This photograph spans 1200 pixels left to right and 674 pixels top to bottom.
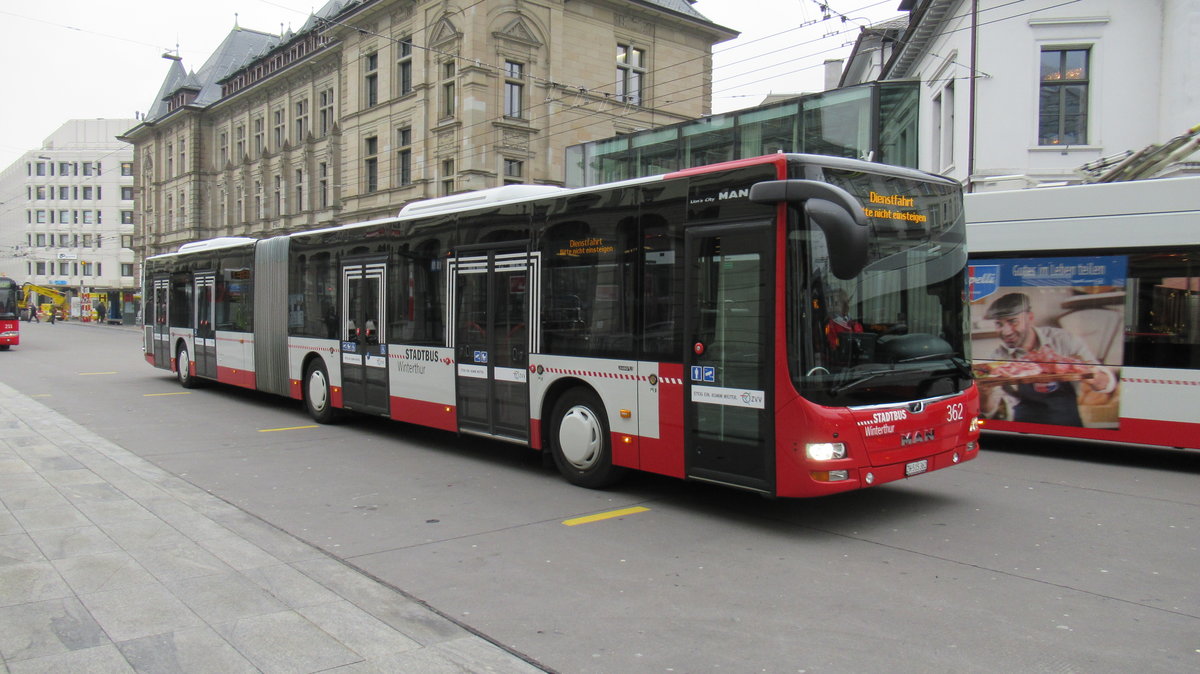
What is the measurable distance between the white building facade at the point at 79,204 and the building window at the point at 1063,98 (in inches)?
4375

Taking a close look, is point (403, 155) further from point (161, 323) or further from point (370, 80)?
Result: point (161, 323)

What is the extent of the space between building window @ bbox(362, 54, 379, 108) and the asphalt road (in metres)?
35.9

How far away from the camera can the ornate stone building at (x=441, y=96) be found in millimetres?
36531

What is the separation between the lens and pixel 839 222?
588 cm

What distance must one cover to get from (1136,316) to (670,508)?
6.18 meters

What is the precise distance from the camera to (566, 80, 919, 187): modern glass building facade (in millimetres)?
23469

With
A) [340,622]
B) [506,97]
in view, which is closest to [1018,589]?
[340,622]

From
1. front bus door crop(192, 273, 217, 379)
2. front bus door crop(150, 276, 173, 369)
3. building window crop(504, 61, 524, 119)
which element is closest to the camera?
front bus door crop(192, 273, 217, 379)

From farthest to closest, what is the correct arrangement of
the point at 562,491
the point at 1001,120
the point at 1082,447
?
the point at 1001,120
the point at 1082,447
the point at 562,491

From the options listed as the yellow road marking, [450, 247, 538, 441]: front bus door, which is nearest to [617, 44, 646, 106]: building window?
[450, 247, 538, 441]: front bus door

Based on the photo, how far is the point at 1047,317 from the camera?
34.8 ft

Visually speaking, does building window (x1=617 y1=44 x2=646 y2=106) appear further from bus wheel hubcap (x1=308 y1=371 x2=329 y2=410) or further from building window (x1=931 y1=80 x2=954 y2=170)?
bus wheel hubcap (x1=308 y1=371 x2=329 y2=410)

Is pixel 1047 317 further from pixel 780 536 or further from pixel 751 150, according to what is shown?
pixel 751 150

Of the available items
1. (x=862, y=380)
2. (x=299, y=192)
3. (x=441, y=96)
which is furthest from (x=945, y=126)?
(x=299, y=192)
